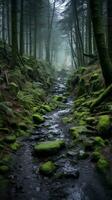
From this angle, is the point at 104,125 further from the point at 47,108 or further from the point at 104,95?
the point at 47,108

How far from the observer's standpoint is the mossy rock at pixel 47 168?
679 cm

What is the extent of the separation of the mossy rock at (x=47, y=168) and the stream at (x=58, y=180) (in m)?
0.12

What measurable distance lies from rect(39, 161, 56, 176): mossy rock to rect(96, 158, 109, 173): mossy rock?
1192 mm

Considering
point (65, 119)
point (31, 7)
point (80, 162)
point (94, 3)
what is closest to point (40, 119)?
point (65, 119)

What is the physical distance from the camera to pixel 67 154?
789 cm

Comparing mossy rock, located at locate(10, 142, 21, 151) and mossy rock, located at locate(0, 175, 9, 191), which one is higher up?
mossy rock, located at locate(10, 142, 21, 151)

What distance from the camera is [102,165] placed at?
7.03 metres

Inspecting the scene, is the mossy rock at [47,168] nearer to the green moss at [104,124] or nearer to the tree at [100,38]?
the green moss at [104,124]

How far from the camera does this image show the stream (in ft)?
19.4

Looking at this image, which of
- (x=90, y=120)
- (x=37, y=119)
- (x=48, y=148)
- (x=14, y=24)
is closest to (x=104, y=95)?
(x=90, y=120)

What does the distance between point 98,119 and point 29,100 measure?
5.36 m

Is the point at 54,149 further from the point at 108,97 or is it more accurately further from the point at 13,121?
the point at 108,97

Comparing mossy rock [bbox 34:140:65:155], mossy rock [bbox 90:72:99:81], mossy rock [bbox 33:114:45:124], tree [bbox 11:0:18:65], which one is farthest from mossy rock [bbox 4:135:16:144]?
tree [bbox 11:0:18:65]

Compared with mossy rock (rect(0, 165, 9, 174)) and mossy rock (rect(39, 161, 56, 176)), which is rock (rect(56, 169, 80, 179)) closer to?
mossy rock (rect(39, 161, 56, 176))
